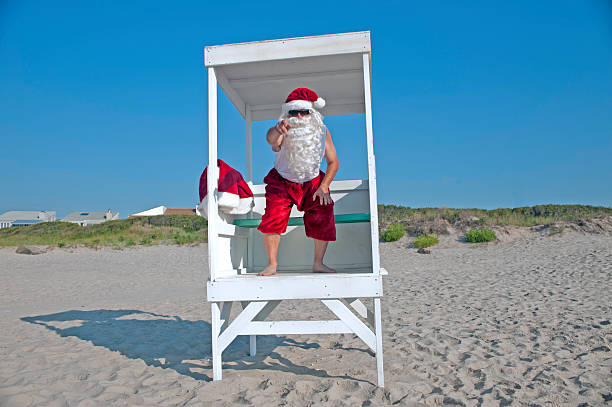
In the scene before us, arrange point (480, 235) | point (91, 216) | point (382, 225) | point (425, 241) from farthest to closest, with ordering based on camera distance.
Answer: point (91, 216)
point (382, 225)
point (425, 241)
point (480, 235)

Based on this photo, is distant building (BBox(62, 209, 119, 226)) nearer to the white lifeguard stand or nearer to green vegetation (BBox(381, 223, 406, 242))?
green vegetation (BBox(381, 223, 406, 242))

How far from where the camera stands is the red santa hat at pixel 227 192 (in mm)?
3240

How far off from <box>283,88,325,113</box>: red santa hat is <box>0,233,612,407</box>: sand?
2026 millimetres

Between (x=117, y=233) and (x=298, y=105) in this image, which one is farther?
(x=117, y=233)

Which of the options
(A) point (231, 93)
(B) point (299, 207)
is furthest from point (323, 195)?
(A) point (231, 93)

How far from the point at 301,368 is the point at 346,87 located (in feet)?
8.18

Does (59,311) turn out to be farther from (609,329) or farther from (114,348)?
(609,329)

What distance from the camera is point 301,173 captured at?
135 inches

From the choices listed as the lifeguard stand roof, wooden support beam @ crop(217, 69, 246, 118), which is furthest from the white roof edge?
wooden support beam @ crop(217, 69, 246, 118)

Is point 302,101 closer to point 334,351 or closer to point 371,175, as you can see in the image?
point 371,175

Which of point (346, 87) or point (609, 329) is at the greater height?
point (346, 87)

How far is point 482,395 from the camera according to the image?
2.94m

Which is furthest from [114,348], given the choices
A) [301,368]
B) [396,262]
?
[396,262]

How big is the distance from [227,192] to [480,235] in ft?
45.1
